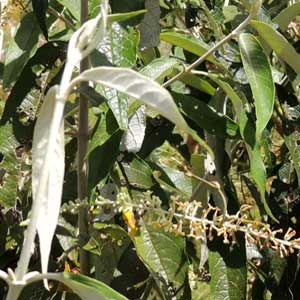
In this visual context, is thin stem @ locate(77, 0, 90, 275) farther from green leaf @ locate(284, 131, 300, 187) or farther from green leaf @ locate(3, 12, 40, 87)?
green leaf @ locate(284, 131, 300, 187)

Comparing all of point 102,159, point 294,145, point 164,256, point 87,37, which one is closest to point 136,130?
point 102,159

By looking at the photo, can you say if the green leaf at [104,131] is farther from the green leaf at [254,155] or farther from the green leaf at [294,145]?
the green leaf at [294,145]

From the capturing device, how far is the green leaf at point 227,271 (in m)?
1.19

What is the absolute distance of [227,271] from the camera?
3.96 feet

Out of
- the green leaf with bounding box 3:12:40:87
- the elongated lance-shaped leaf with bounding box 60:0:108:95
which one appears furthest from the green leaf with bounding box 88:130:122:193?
the elongated lance-shaped leaf with bounding box 60:0:108:95

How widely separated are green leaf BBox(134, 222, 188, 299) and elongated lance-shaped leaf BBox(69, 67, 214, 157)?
48cm

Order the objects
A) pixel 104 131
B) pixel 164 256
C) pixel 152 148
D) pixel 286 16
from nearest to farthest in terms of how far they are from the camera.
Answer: pixel 104 131 < pixel 164 256 < pixel 286 16 < pixel 152 148

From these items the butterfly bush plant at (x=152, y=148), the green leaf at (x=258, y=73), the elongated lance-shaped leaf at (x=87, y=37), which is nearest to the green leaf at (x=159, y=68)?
the butterfly bush plant at (x=152, y=148)

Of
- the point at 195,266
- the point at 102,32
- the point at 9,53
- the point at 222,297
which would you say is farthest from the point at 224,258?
the point at 102,32

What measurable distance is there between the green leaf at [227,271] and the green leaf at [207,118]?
187mm

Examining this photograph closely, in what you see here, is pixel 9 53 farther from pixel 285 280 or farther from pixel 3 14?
pixel 285 280

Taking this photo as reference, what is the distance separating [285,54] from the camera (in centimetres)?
104

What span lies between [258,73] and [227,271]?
35cm

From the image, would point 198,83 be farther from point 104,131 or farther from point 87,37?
point 87,37
